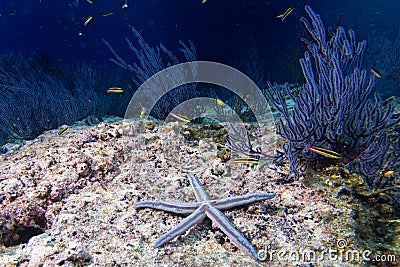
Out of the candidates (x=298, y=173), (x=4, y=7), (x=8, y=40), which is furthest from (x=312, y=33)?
(x=8, y=40)

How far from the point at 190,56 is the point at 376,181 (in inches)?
181

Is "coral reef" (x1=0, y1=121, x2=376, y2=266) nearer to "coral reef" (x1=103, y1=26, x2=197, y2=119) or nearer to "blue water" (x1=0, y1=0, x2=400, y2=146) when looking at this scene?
"coral reef" (x1=103, y1=26, x2=197, y2=119)

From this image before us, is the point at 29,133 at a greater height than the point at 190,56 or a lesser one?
lesser

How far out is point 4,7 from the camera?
132ft

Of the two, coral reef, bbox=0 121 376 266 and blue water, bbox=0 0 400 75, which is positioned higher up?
blue water, bbox=0 0 400 75

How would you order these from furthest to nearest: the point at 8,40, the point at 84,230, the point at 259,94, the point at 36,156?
the point at 8,40, the point at 259,94, the point at 36,156, the point at 84,230

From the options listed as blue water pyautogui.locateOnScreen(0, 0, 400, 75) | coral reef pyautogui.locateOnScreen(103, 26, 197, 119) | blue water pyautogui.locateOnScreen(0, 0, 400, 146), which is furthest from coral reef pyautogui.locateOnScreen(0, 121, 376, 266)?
blue water pyautogui.locateOnScreen(0, 0, 400, 75)

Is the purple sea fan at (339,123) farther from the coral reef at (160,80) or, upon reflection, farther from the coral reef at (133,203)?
the coral reef at (160,80)

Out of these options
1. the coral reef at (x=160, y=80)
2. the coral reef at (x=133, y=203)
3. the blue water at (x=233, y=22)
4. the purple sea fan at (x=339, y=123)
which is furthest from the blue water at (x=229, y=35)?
the coral reef at (x=133, y=203)

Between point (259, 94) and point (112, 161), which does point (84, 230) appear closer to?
point (112, 161)

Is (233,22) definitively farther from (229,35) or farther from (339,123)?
(339,123)

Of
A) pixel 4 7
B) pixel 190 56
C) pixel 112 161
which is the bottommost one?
pixel 112 161

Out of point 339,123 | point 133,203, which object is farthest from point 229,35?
point 133,203

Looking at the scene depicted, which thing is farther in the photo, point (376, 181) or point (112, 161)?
point (112, 161)
